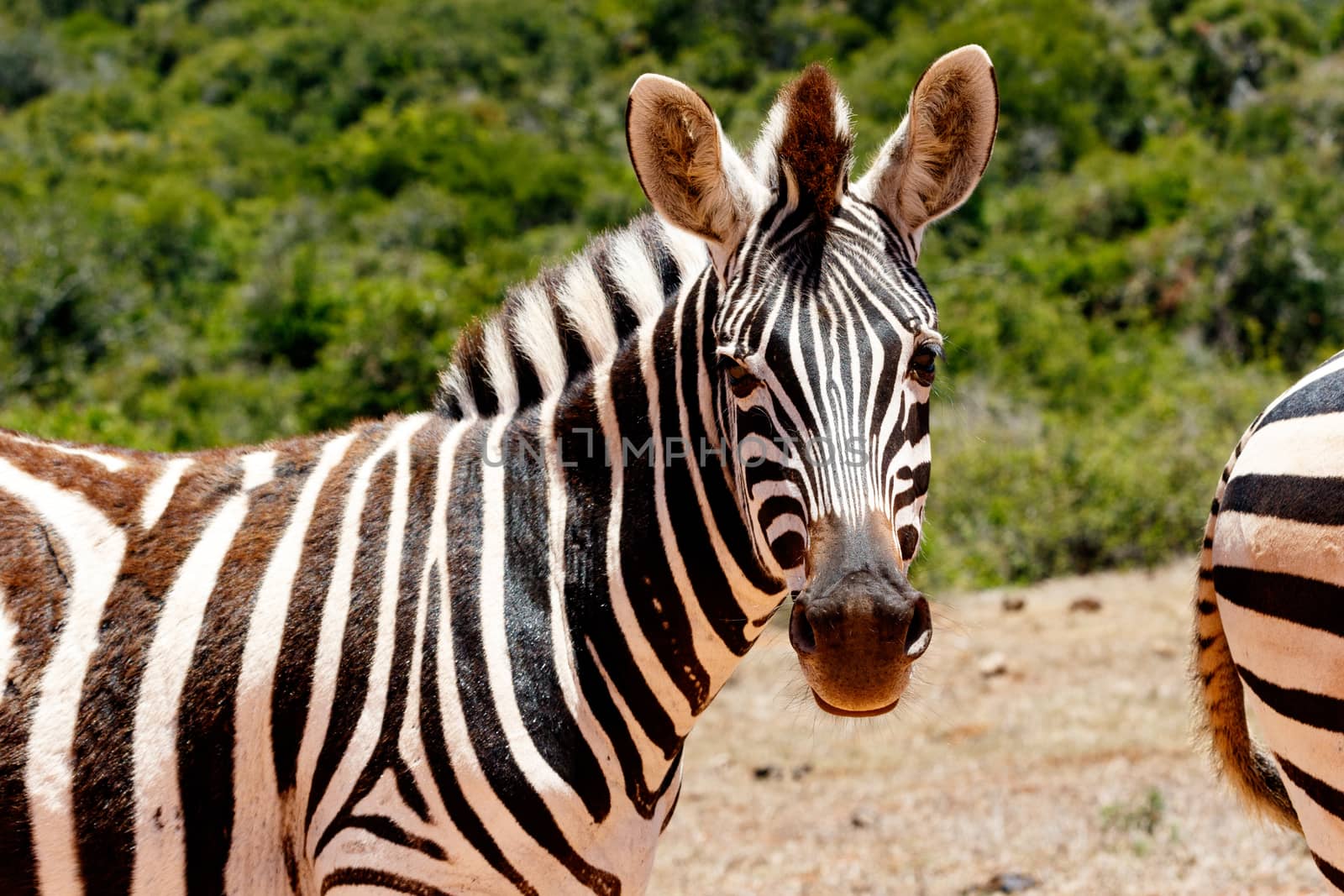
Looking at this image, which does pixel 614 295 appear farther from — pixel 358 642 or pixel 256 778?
pixel 256 778

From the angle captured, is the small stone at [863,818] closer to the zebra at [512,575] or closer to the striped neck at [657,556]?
the zebra at [512,575]

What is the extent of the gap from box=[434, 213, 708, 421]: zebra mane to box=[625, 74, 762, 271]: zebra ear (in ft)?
0.92

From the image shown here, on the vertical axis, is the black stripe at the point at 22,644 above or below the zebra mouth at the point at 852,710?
above

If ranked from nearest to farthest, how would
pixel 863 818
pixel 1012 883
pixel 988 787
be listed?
pixel 1012 883
pixel 863 818
pixel 988 787

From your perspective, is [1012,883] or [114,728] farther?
[1012,883]

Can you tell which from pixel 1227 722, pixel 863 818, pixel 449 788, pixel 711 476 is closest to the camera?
pixel 449 788

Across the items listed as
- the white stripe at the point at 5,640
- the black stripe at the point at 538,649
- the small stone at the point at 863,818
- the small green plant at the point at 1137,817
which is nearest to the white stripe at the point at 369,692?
the black stripe at the point at 538,649

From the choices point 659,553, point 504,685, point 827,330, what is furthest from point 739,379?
point 504,685

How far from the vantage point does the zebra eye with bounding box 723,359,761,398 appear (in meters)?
2.33

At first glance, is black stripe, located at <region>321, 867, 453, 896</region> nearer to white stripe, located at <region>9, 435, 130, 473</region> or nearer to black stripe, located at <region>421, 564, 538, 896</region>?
black stripe, located at <region>421, 564, 538, 896</region>

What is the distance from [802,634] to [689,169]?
1.06 m

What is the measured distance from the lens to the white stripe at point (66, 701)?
2.39 m

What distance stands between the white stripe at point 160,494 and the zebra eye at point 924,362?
5.68 feet

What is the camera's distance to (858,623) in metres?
2.05
